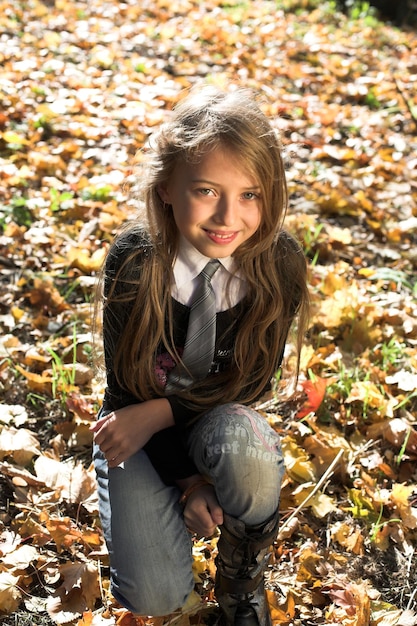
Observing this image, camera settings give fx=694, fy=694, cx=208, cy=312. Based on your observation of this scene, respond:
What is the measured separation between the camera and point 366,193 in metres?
3.68

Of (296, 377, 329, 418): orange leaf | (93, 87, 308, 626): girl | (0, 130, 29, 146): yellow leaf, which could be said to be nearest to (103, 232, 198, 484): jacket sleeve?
(93, 87, 308, 626): girl

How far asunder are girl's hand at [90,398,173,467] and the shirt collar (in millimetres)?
315

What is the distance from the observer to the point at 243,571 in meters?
1.60

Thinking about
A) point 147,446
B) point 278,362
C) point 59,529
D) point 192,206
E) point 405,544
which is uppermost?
point 192,206

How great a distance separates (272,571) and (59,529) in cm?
58

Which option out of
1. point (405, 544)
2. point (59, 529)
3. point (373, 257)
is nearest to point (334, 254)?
point (373, 257)

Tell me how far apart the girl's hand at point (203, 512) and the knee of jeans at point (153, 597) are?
13 centimetres

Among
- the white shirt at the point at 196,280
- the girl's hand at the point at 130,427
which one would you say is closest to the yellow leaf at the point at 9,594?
the girl's hand at the point at 130,427

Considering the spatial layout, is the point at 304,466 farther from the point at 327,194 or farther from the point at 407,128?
the point at 407,128

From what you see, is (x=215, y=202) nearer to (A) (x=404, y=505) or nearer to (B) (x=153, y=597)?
(B) (x=153, y=597)

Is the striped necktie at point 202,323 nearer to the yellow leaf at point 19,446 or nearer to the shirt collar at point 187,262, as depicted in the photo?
the shirt collar at point 187,262

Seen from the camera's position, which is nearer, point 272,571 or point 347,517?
point 272,571

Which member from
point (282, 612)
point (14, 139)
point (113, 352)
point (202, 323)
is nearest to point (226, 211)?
point (202, 323)

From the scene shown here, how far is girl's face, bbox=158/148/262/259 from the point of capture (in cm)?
153
